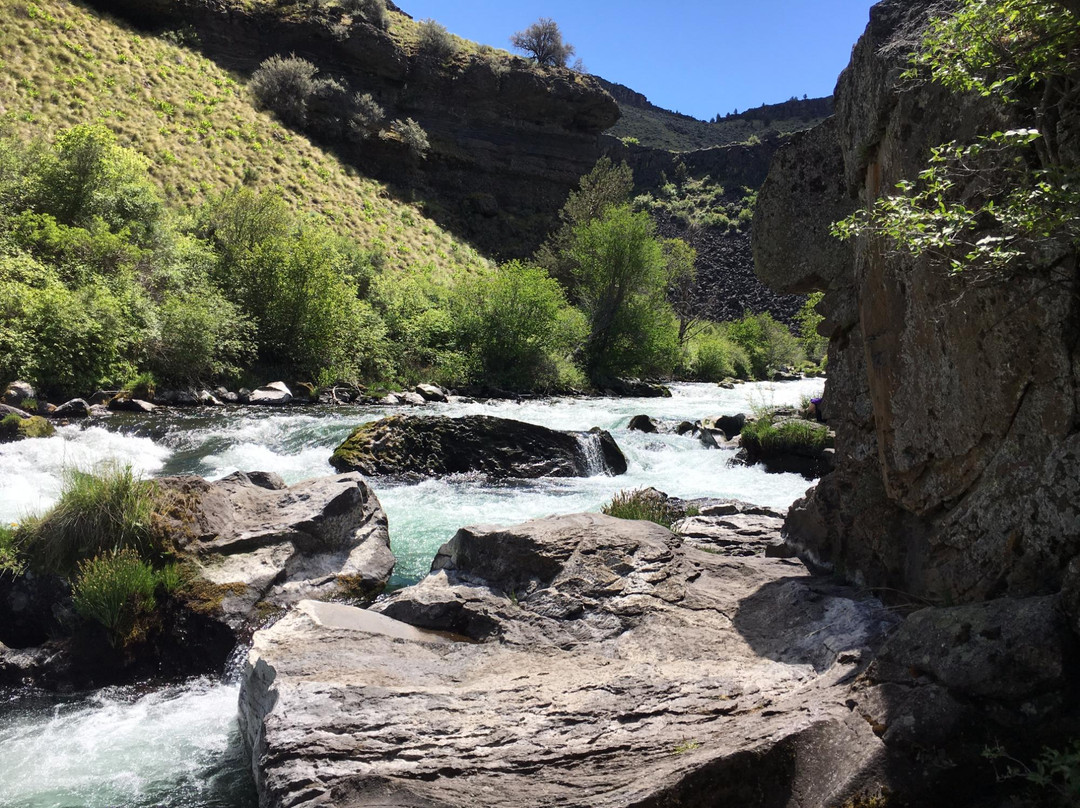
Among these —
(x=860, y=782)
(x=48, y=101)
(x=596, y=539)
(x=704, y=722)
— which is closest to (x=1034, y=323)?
(x=860, y=782)

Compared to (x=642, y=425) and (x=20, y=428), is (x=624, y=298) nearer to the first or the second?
(x=642, y=425)

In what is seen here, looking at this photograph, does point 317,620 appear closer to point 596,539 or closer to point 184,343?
point 596,539

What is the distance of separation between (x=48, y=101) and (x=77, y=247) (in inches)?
741

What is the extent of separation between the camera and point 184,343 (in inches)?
800

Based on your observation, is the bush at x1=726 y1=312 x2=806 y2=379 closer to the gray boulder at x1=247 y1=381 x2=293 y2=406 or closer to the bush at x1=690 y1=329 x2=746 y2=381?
the bush at x1=690 y1=329 x2=746 y2=381

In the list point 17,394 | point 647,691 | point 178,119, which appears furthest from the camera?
point 178,119

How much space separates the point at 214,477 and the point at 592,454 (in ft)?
23.6

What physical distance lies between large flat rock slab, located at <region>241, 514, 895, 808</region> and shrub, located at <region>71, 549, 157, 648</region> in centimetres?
179

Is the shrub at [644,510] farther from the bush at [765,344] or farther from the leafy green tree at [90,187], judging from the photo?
the bush at [765,344]

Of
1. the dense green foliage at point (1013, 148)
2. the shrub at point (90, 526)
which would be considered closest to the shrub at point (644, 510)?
the shrub at point (90, 526)

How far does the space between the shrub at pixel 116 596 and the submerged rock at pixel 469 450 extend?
22.2ft

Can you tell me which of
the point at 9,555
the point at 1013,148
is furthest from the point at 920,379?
the point at 9,555

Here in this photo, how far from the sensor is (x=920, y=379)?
4.45 m

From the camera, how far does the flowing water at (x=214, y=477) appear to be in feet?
15.3
